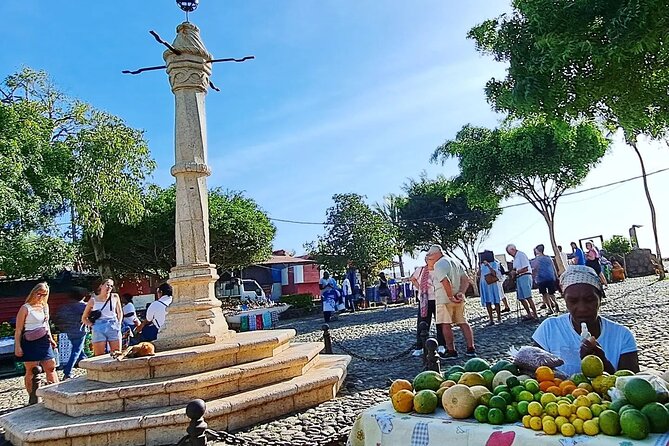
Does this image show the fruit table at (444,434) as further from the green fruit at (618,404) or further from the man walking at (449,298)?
the man walking at (449,298)

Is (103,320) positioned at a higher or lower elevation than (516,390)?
higher

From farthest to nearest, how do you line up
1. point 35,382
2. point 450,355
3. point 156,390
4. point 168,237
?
point 168,237
point 450,355
point 35,382
point 156,390

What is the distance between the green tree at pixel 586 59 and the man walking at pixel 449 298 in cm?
279

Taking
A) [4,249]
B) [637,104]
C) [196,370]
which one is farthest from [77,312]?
[637,104]

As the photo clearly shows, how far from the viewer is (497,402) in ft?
7.77

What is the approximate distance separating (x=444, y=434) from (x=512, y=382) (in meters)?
0.50

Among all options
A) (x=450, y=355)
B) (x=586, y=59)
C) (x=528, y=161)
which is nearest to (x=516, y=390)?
(x=450, y=355)

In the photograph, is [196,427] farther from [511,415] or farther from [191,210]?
[191,210]

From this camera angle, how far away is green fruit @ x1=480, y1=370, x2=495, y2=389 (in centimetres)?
270

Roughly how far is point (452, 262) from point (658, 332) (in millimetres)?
4265

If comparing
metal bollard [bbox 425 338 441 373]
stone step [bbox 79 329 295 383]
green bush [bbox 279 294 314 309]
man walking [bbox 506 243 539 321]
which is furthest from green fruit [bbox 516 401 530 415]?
green bush [bbox 279 294 314 309]

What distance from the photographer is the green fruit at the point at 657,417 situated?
1.99 meters

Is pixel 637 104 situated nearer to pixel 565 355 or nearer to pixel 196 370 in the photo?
pixel 565 355

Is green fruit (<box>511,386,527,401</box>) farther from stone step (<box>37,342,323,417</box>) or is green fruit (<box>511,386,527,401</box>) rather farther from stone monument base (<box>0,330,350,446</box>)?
stone step (<box>37,342,323,417</box>)
